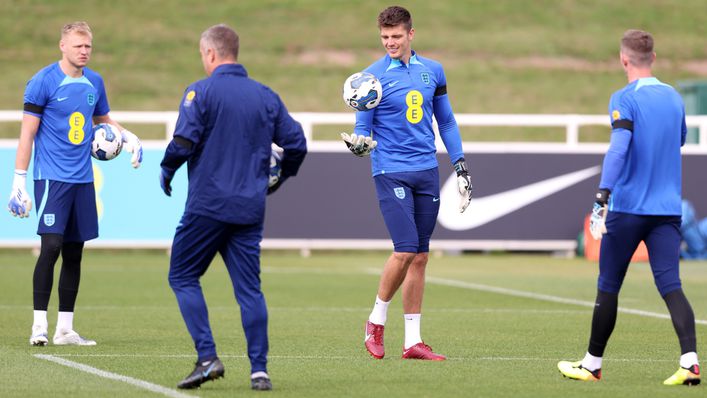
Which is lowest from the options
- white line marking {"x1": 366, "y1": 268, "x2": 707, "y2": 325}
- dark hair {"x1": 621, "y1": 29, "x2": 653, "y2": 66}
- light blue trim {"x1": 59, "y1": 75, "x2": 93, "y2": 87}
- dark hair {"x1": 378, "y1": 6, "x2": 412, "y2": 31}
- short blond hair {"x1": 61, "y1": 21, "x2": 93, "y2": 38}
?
white line marking {"x1": 366, "y1": 268, "x2": 707, "y2": 325}

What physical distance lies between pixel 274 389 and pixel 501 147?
572 inches

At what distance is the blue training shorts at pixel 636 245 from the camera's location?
895 cm

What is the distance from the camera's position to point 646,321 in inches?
529

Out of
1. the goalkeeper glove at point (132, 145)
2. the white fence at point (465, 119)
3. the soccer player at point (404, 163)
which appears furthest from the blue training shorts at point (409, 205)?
the white fence at point (465, 119)

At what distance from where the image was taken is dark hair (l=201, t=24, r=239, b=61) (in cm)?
834

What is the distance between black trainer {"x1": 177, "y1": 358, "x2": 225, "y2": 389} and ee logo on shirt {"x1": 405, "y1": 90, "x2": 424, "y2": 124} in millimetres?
2858

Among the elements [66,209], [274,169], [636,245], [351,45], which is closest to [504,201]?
[66,209]

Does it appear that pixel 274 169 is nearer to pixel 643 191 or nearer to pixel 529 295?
pixel 643 191

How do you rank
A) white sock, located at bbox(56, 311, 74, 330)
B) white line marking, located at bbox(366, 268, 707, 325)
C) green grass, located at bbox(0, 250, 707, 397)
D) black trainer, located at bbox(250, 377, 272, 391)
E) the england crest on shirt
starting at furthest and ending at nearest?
white line marking, located at bbox(366, 268, 707, 325) < white sock, located at bbox(56, 311, 74, 330) < the england crest on shirt < green grass, located at bbox(0, 250, 707, 397) < black trainer, located at bbox(250, 377, 272, 391)

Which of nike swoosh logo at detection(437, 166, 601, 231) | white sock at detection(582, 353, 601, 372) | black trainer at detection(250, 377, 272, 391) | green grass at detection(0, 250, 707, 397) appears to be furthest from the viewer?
nike swoosh logo at detection(437, 166, 601, 231)

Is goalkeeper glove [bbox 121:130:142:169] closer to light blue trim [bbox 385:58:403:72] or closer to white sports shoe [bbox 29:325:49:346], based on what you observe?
white sports shoe [bbox 29:325:49:346]

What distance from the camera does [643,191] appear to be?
892 centimetres

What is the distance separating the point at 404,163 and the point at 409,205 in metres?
0.30

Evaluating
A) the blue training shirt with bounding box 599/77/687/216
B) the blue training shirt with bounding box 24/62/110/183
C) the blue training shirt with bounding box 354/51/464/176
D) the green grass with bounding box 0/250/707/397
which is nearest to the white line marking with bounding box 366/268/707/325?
→ the green grass with bounding box 0/250/707/397
